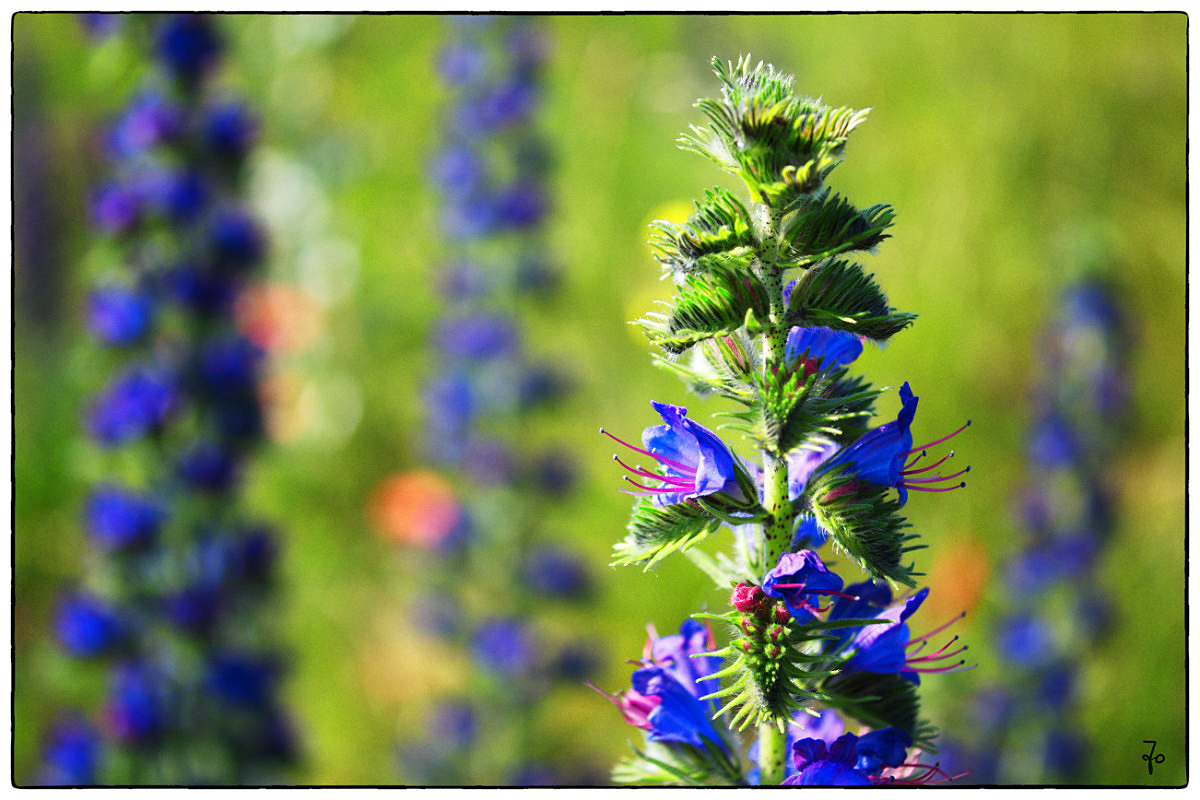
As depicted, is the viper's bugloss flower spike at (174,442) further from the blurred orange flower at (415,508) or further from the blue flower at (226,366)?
the blurred orange flower at (415,508)

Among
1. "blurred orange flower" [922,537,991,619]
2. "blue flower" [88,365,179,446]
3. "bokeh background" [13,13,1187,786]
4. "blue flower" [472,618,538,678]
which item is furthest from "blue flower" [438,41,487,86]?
"blurred orange flower" [922,537,991,619]

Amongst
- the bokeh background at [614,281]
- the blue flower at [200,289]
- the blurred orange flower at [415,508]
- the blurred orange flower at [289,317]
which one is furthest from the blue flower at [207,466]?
the blurred orange flower at [289,317]

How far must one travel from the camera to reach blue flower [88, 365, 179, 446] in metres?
3.77

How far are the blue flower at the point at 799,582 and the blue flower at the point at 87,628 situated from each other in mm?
3154

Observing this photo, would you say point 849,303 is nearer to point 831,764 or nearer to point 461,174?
point 831,764

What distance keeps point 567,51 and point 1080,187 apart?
3767mm

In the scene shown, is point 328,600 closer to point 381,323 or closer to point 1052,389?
point 381,323

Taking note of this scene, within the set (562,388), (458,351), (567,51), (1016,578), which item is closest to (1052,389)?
(1016,578)

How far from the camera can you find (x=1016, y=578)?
4.54 meters

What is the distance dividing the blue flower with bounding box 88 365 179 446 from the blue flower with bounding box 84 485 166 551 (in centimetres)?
22

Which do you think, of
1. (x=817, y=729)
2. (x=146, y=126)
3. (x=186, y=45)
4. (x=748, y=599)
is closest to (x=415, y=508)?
(x=146, y=126)

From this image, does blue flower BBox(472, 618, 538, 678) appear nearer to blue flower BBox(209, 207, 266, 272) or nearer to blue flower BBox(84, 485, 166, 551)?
blue flower BBox(84, 485, 166, 551)

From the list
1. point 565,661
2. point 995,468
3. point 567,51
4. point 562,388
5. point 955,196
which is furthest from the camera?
point 567,51

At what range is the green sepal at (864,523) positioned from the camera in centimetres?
148
